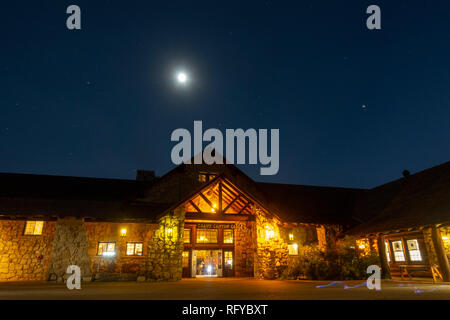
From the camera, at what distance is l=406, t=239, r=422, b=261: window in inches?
544

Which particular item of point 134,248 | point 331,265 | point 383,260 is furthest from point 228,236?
point 383,260

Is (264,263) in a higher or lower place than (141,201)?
lower

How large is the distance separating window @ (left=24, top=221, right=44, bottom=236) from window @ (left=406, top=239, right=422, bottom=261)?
20.6 metres

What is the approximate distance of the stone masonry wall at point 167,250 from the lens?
13039 millimetres

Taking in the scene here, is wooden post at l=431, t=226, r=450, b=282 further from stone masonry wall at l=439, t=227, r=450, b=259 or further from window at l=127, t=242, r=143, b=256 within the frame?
window at l=127, t=242, r=143, b=256

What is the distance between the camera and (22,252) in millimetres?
14695

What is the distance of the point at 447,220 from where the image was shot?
35.1ft

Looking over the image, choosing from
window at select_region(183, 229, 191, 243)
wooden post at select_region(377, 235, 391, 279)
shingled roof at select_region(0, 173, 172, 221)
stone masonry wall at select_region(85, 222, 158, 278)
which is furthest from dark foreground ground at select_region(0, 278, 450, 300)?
window at select_region(183, 229, 191, 243)

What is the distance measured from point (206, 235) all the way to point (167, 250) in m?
4.51

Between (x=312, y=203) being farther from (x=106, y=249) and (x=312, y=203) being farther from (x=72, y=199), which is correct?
(x=72, y=199)

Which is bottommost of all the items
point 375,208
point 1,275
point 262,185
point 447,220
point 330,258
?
point 1,275
